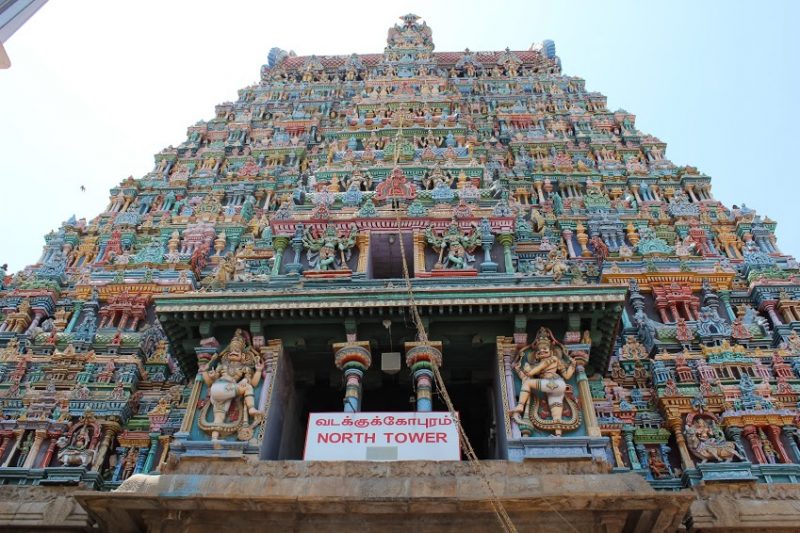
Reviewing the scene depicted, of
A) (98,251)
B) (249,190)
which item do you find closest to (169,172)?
(249,190)

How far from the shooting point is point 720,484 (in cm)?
1205

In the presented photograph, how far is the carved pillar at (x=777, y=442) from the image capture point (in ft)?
41.4

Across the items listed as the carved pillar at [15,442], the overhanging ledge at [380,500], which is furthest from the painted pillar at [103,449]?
the overhanging ledge at [380,500]

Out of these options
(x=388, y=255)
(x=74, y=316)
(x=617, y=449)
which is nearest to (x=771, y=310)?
(x=617, y=449)

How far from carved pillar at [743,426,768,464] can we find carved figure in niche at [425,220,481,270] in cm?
628

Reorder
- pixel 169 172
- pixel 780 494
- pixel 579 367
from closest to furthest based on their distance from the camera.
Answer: pixel 780 494
pixel 579 367
pixel 169 172

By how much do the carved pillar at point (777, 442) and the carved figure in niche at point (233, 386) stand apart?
8999 millimetres

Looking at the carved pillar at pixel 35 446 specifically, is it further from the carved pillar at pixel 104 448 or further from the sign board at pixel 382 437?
the sign board at pixel 382 437

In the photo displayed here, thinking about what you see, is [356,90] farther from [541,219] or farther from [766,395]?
[766,395]

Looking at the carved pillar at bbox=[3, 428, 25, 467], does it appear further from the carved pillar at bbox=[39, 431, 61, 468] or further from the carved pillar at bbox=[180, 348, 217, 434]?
the carved pillar at bbox=[180, 348, 217, 434]

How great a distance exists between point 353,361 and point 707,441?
6364 mm

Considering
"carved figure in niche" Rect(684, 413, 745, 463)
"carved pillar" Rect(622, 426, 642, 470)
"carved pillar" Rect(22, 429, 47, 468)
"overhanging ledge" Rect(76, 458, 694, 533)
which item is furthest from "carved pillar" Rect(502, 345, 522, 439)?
"carved pillar" Rect(22, 429, 47, 468)

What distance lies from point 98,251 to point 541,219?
12.0 metres

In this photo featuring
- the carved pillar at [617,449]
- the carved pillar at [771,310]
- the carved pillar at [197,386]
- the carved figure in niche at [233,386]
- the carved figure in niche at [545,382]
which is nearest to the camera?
the carved figure in niche at [545,382]
